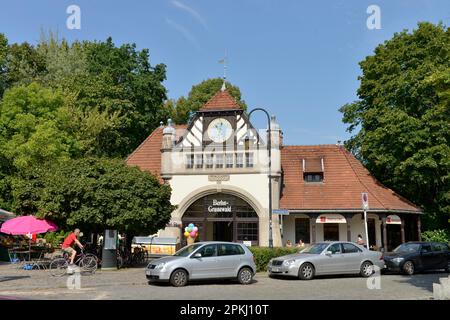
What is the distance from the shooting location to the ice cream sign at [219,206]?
32281 millimetres

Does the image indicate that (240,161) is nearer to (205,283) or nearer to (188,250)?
Answer: (205,283)

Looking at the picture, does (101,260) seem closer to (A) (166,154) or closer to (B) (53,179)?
(B) (53,179)

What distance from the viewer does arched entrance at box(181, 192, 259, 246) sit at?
1250 inches

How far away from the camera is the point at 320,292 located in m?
14.0

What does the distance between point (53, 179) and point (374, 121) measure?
22051mm

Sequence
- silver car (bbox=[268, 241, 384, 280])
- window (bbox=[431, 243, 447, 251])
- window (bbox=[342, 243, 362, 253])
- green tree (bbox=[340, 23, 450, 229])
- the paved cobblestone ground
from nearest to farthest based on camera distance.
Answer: the paved cobblestone ground
silver car (bbox=[268, 241, 384, 280])
window (bbox=[342, 243, 362, 253])
window (bbox=[431, 243, 447, 251])
green tree (bbox=[340, 23, 450, 229])

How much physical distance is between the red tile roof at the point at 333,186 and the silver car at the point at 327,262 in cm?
1155

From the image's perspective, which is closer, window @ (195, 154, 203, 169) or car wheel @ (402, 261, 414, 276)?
car wheel @ (402, 261, 414, 276)

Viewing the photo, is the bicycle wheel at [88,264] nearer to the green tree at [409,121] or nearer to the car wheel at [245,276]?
the car wheel at [245,276]

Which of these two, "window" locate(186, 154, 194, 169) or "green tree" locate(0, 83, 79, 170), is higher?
"green tree" locate(0, 83, 79, 170)

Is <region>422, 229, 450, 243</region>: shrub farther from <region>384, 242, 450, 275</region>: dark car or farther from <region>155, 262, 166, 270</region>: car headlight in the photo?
<region>155, 262, 166, 270</region>: car headlight

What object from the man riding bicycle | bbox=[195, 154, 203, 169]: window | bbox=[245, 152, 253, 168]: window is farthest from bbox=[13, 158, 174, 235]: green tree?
bbox=[245, 152, 253, 168]: window

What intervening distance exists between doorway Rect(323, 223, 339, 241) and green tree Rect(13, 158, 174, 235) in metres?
13.8

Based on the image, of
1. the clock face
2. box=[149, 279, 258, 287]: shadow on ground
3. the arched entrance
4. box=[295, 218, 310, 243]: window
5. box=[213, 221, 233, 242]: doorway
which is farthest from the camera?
box=[213, 221, 233, 242]: doorway
